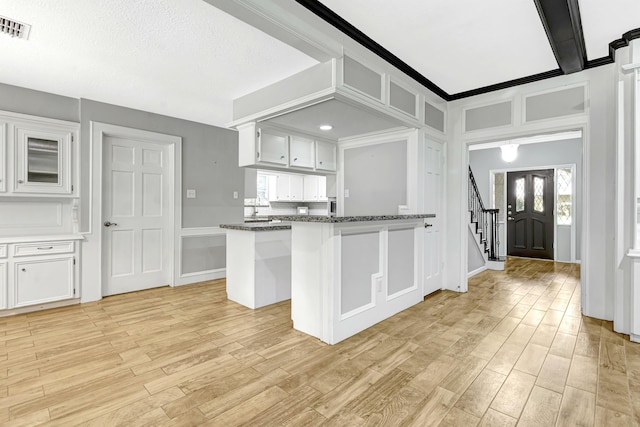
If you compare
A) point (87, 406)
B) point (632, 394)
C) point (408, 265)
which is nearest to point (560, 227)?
point (408, 265)

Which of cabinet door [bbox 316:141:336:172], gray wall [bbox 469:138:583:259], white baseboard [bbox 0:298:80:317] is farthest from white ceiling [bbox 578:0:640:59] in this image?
white baseboard [bbox 0:298:80:317]

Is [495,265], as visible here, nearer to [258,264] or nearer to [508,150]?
[508,150]

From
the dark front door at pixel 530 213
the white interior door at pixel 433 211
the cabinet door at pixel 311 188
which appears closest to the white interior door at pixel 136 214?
the cabinet door at pixel 311 188

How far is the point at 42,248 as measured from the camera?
3494mm

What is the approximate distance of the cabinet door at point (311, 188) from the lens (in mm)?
6531

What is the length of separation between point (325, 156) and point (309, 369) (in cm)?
316

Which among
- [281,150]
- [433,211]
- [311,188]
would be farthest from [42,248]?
[433,211]

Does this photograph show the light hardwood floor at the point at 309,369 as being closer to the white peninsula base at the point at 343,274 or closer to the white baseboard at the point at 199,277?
the white peninsula base at the point at 343,274

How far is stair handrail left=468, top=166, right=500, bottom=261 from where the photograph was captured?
6006 millimetres

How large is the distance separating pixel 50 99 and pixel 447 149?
497 centimetres

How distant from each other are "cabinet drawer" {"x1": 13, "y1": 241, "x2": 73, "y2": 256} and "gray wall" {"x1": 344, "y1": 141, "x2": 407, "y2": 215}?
3540 millimetres

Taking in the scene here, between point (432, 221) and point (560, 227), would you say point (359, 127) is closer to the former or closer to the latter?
point (432, 221)

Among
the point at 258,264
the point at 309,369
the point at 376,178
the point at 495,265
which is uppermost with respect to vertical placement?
the point at 376,178

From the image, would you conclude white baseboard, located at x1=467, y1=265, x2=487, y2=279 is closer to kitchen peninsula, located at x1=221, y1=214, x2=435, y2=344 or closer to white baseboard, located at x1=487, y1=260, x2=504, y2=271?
white baseboard, located at x1=487, y1=260, x2=504, y2=271
